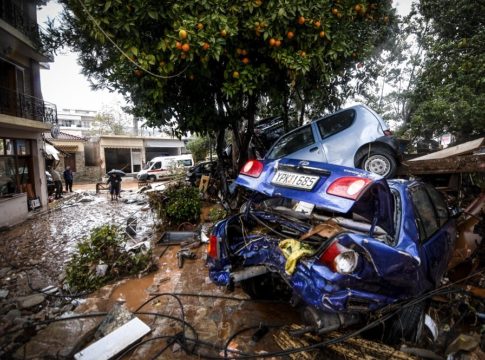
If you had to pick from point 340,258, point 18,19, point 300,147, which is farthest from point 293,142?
point 18,19

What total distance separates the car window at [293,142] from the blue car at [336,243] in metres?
3.06

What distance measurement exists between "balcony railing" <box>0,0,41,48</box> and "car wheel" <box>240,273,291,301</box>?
11374 millimetres

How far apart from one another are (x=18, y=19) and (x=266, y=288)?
13.9 meters

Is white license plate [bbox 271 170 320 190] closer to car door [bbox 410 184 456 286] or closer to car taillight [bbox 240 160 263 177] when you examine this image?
car taillight [bbox 240 160 263 177]

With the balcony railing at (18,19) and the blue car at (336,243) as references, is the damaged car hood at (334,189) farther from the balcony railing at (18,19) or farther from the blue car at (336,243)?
the balcony railing at (18,19)

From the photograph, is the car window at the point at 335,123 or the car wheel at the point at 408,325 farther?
the car window at the point at 335,123

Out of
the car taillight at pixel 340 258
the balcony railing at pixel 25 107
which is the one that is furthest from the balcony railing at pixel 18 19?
the car taillight at pixel 340 258

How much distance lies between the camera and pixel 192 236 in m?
6.30

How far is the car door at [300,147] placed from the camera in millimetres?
6043

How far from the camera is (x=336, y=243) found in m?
2.20

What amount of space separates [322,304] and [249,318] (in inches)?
58.4

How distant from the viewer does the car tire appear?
555cm

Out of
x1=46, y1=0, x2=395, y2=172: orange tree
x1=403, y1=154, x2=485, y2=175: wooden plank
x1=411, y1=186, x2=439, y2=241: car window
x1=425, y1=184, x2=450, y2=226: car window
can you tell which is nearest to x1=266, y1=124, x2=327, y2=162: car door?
x1=46, y1=0, x2=395, y2=172: orange tree

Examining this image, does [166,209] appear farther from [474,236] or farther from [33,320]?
[474,236]
